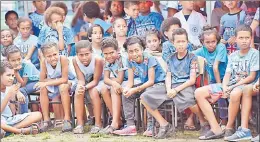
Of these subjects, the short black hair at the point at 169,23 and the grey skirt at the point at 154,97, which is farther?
the short black hair at the point at 169,23

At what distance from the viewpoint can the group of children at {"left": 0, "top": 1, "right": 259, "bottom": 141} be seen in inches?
250

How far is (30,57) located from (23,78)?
49 cm

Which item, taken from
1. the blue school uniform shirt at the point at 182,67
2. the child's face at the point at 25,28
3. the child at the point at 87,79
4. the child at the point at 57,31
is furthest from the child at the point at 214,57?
the child's face at the point at 25,28

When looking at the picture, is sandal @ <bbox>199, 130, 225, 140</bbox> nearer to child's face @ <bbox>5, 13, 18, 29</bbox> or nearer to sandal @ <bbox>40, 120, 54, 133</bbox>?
sandal @ <bbox>40, 120, 54, 133</bbox>

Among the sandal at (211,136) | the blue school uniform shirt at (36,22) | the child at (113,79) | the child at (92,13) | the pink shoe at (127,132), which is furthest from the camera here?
the blue school uniform shirt at (36,22)

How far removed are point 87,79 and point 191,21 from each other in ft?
4.09

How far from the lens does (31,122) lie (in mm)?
7078

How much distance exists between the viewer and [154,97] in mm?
6570

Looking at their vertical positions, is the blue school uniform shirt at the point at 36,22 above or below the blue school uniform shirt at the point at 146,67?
above

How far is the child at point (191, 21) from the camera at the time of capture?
292 inches

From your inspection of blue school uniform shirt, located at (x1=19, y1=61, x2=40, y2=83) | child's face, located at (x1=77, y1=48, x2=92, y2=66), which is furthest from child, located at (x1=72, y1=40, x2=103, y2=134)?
blue school uniform shirt, located at (x1=19, y1=61, x2=40, y2=83)

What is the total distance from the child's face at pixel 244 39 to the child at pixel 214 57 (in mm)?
386

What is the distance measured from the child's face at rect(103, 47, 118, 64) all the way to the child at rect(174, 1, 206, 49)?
86 centimetres

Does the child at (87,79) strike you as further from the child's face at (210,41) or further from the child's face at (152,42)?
the child's face at (210,41)
